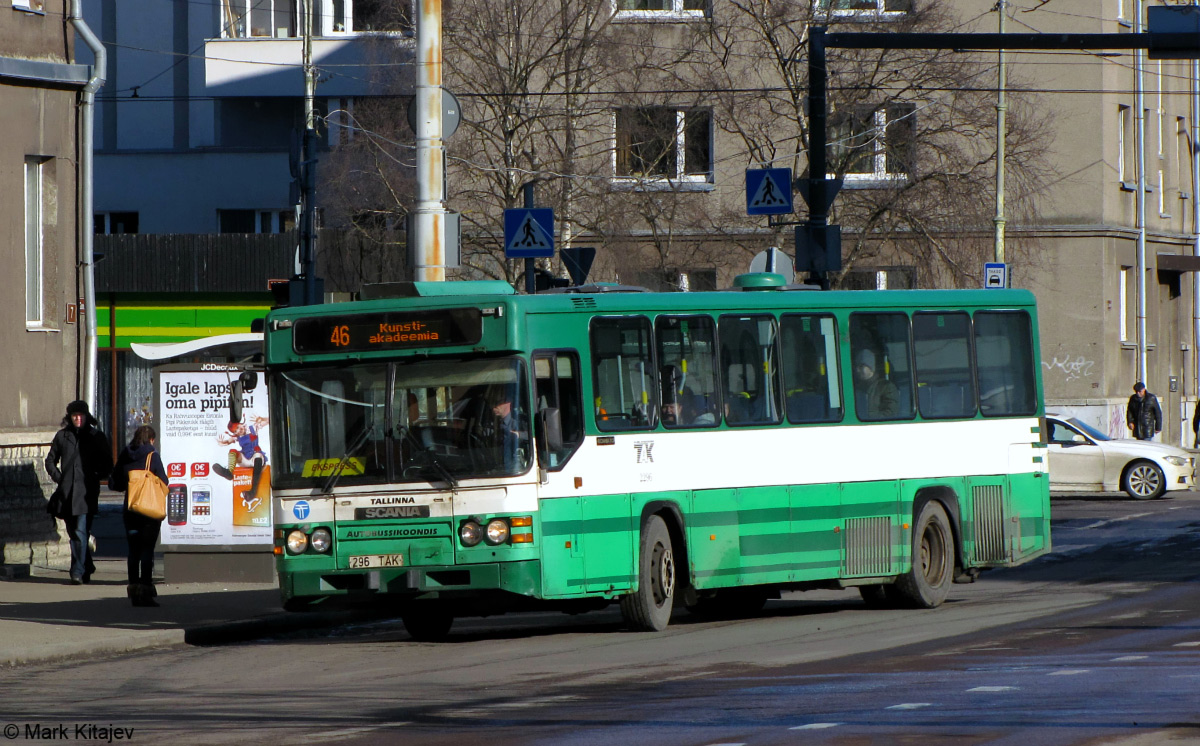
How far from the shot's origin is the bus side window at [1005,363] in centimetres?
1717

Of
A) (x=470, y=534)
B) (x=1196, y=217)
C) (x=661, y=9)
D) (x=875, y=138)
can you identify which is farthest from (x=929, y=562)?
(x=1196, y=217)

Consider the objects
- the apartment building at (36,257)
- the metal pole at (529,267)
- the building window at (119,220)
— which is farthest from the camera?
the building window at (119,220)

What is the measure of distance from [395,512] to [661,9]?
81.1 ft

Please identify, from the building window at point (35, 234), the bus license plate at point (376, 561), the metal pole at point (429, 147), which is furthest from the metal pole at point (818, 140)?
the building window at point (35, 234)

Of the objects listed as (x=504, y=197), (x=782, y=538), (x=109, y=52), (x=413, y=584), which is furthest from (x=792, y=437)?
(x=109, y=52)

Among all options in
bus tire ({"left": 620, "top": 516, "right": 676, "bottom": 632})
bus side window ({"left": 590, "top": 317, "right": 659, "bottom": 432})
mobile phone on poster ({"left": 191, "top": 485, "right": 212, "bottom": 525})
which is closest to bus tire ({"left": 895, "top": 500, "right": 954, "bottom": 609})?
bus tire ({"left": 620, "top": 516, "right": 676, "bottom": 632})

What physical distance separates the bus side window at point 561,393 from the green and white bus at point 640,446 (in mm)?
19

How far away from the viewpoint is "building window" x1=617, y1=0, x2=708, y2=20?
35094mm

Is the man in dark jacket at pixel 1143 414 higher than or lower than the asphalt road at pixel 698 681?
higher

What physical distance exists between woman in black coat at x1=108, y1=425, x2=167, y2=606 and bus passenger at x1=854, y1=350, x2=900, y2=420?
20.7 feet

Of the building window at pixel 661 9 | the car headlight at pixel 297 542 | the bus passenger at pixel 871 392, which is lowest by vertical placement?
the car headlight at pixel 297 542

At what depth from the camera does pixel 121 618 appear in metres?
15.9

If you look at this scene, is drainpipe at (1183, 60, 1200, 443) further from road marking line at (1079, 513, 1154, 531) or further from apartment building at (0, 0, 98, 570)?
apartment building at (0, 0, 98, 570)

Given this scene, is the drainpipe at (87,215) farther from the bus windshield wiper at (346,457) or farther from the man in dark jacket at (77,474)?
the bus windshield wiper at (346,457)
